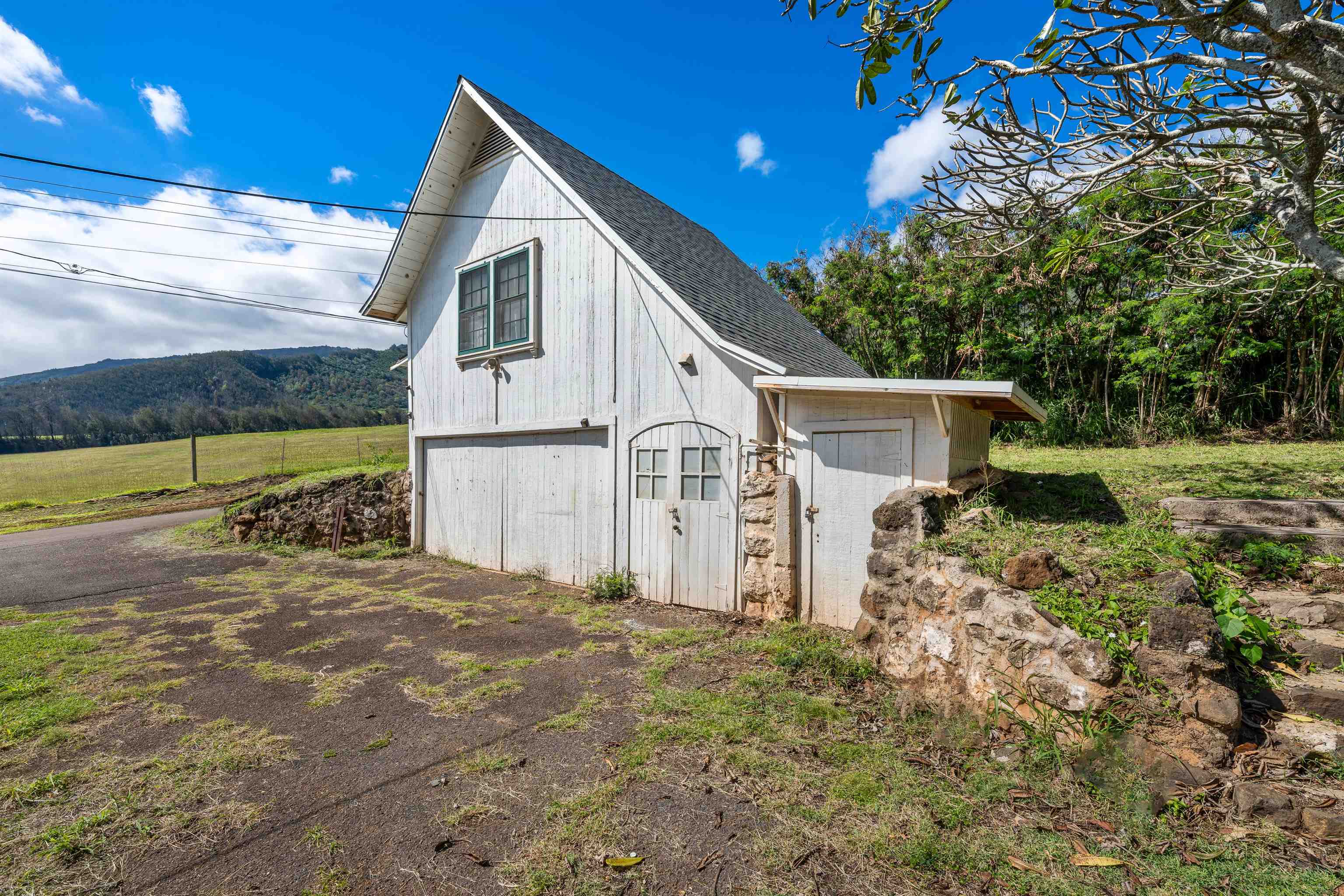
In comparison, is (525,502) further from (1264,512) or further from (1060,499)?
(1264,512)

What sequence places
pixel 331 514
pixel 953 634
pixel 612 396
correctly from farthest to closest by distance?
pixel 331 514 → pixel 612 396 → pixel 953 634

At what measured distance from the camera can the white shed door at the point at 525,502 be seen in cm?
802

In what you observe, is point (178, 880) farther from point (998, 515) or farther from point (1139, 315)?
point (1139, 315)

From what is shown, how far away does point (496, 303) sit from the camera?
9336 millimetres

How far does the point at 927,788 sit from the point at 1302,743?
6.10ft

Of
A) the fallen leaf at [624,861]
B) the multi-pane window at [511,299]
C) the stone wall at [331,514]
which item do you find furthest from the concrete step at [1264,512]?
the stone wall at [331,514]

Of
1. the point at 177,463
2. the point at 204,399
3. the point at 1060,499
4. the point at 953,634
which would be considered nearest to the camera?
the point at 953,634

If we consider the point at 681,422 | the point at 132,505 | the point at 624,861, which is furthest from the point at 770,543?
the point at 132,505

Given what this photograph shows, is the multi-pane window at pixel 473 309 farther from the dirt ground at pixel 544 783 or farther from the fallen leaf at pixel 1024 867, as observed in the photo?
the fallen leaf at pixel 1024 867

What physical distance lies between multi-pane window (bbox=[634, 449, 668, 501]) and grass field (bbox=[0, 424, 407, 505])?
1068 cm

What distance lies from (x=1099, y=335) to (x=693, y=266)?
1039 centimetres

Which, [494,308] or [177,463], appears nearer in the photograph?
[494,308]

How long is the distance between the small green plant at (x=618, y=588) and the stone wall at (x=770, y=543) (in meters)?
1.67

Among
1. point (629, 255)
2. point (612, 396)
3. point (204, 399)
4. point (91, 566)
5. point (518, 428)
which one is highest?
point (204, 399)
